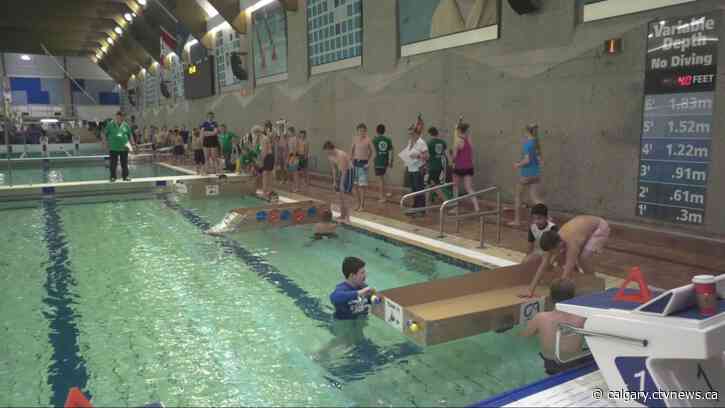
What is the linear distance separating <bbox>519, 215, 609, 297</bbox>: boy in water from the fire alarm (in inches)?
133

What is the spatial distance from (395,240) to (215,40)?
19.3m

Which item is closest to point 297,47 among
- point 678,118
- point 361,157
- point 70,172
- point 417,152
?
point 361,157

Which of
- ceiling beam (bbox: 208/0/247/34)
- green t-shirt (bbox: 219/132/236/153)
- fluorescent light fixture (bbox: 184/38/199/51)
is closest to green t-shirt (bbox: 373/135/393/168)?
green t-shirt (bbox: 219/132/236/153)

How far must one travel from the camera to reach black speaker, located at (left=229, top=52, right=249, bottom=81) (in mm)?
19828

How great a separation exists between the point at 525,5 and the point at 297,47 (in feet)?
29.9

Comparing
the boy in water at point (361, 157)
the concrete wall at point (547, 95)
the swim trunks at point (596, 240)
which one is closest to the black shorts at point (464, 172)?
the concrete wall at point (547, 95)

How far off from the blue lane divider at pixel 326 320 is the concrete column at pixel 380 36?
606cm

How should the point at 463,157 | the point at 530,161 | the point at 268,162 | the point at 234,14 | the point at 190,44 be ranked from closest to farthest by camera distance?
the point at 530,161, the point at 463,157, the point at 268,162, the point at 234,14, the point at 190,44

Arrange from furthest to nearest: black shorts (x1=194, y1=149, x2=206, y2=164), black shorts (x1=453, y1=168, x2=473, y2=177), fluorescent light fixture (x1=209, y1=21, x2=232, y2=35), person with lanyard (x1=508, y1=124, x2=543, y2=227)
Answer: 1. fluorescent light fixture (x1=209, y1=21, x2=232, y2=35)
2. black shorts (x1=194, y1=149, x2=206, y2=164)
3. black shorts (x1=453, y1=168, x2=473, y2=177)
4. person with lanyard (x1=508, y1=124, x2=543, y2=227)

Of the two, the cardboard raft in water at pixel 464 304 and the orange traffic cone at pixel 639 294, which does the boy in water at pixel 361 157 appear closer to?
the cardboard raft in water at pixel 464 304

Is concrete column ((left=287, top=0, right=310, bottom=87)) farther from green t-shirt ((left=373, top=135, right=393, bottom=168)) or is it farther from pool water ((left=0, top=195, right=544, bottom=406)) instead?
pool water ((left=0, top=195, right=544, bottom=406))

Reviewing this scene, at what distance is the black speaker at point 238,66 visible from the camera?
19828 millimetres

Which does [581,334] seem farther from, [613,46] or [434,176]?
[434,176]

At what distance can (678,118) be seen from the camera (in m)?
6.56
